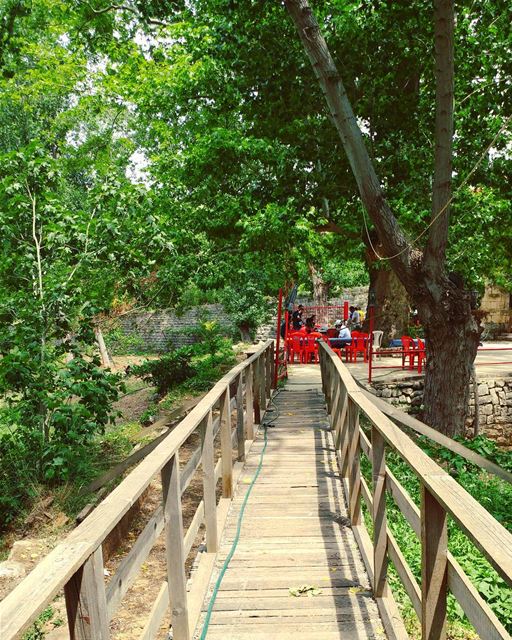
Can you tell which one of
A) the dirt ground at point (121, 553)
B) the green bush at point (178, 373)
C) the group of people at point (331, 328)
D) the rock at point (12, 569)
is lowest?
the dirt ground at point (121, 553)

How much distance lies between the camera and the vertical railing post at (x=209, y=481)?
3590mm

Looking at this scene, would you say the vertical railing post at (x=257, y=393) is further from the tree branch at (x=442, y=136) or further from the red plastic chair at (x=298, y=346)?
the red plastic chair at (x=298, y=346)

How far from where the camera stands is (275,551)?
3977mm

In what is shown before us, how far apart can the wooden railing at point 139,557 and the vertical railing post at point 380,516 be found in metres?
1.02

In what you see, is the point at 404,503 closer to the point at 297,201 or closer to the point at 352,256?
the point at 297,201

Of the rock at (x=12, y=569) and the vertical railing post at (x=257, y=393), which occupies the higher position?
the vertical railing post at (x=257, y=393)

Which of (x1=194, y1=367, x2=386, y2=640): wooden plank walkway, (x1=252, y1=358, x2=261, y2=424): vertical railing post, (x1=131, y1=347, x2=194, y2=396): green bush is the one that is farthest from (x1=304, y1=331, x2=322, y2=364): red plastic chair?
(x1=194, y1=367, x2=386, y2=640): wooden plank walkway

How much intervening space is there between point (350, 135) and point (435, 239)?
192 centimetres

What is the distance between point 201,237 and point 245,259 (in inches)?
55.4

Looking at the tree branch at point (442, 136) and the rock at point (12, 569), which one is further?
the tree branch at point (442, 136)

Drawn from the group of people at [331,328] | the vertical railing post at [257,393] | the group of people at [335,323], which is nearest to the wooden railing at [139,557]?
the vertical railing post at [257,393]

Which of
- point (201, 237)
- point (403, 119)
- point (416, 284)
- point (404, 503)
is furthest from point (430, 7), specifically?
point (404, 503)

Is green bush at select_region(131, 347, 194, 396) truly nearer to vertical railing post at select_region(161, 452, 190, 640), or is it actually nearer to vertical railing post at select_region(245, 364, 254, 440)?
vertical railing post at select_region(245, 364, 254, 440)

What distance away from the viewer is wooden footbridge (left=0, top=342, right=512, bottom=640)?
1.49m
